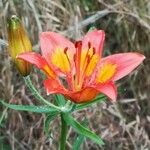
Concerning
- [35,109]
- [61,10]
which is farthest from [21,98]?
[35,109]

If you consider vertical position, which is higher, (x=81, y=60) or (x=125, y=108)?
(x=81, y=60)

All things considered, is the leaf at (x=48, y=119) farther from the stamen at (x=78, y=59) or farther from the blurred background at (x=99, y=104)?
the blurred background at (x=99, y=104)

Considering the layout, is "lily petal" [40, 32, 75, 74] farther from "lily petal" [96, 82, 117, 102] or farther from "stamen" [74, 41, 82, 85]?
"lily petal" [96, 82, 117, 102]

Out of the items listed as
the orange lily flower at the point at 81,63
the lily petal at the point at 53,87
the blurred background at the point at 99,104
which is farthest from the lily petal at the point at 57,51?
the blurred background at the point at 99,104

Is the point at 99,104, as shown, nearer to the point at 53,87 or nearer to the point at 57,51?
the point at 57,51

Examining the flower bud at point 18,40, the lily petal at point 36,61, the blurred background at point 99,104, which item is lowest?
the blurred background at point 99,104

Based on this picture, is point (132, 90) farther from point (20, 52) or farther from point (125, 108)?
point (20, 52)

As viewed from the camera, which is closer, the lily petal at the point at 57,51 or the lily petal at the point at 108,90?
the lily petal at the point at 108,90
